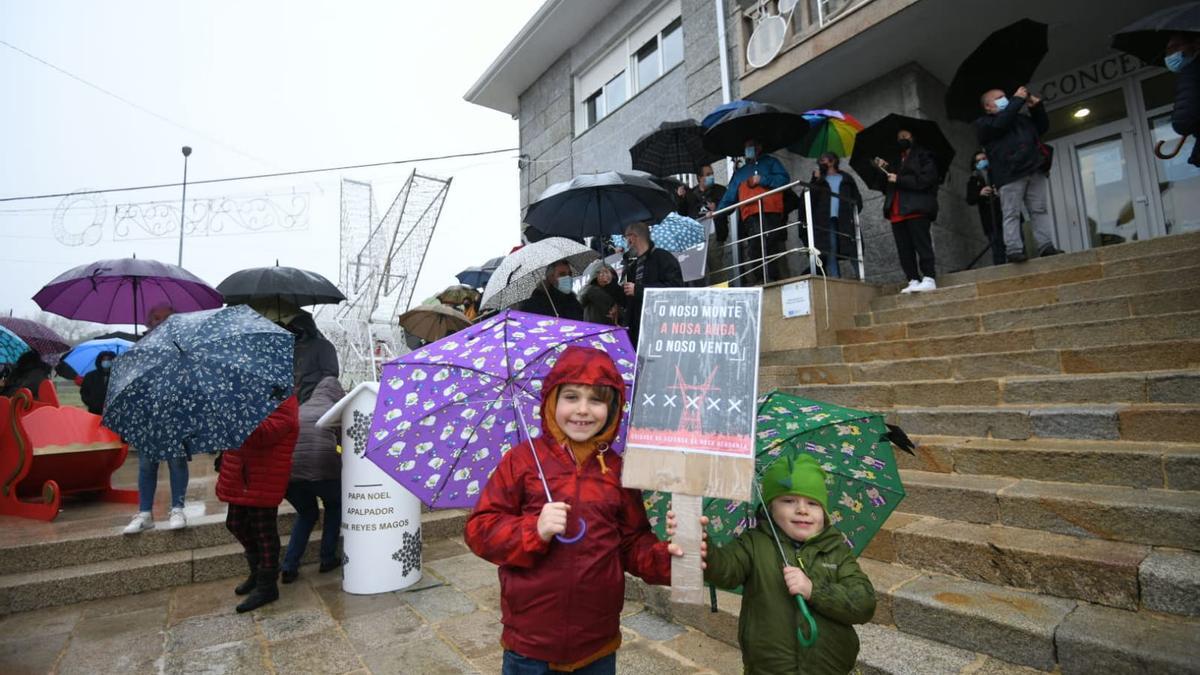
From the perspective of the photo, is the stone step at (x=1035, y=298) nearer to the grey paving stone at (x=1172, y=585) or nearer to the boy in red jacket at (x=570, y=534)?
the grey paving stone at (x=1172, y=585)

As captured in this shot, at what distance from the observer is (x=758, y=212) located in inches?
291

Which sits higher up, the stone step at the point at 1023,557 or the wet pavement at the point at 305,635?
the stone step at the point at 1023,557

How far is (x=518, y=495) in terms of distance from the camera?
1796 millimetres

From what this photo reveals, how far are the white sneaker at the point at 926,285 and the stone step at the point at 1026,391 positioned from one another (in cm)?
209

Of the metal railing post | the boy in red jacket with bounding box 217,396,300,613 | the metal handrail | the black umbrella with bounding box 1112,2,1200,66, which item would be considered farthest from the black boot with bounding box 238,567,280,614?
the black umbrella with bounding box 1112,2,1200,66

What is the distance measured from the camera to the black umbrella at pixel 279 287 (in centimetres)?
501

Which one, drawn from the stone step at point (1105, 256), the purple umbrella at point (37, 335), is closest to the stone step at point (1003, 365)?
the stone step at point (1105, 256)

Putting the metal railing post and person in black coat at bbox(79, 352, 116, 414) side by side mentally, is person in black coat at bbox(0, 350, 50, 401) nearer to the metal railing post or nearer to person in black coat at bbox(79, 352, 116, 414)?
person in black coat at bbox(79, 352, 116, 414)

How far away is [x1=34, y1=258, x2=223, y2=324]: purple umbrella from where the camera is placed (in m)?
5.03

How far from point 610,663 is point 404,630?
2121 millimetres

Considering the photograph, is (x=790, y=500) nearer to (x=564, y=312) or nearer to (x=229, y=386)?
(x=229, y=386)

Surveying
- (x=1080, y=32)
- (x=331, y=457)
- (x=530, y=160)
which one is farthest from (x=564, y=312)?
(x=530, y=160)

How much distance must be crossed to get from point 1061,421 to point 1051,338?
112 cm

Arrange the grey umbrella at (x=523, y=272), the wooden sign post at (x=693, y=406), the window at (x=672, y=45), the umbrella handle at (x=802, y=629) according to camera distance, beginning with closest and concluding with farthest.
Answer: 1. the wooden sign post at (x=693, y=406)
2. the umbrella handle at (x=802, y=629)
3. the grey umbrella at (x=523, y=272)
4. the window at (x=672, y=45)
